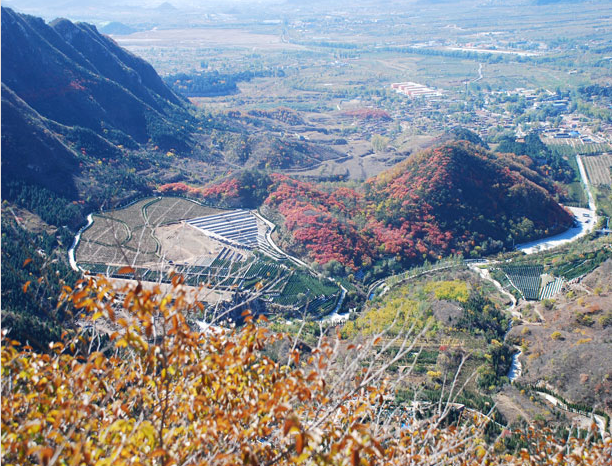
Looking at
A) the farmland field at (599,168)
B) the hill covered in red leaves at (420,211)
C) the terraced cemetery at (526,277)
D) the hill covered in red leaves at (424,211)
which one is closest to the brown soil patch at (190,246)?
the hill covered in red leaves at (420,211)

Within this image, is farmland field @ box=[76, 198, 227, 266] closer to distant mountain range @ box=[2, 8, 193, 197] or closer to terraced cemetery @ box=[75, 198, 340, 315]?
terraced cemetery @ box=[75, 198, 340, 315]

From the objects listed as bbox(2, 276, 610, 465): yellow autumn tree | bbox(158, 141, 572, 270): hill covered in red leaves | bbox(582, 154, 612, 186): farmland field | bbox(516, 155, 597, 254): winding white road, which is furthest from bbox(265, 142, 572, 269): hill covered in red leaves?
bbox(2, 276, 610, 465): yellow autumn tree

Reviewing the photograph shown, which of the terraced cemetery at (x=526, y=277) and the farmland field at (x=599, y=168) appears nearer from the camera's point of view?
the terraced cemetery at (x=526, y=277)

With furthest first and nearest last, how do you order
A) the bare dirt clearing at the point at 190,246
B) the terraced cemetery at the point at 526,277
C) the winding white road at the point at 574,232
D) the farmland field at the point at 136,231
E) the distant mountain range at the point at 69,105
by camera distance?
the distant mountain range at the point at 69,105 < the winding white road at the point at 574,232 < the bare dirt clearing at the point at 190,246 < the farmland field at the point at 136,231 < the terraced cemetery at the point at 526,277

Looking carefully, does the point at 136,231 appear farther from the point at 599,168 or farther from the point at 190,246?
the point at 599,168

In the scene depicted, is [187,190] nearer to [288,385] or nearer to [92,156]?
[92,156]

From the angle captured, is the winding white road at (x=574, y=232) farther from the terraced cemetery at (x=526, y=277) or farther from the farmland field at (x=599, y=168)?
the farmland field at (x=599, y=168)
